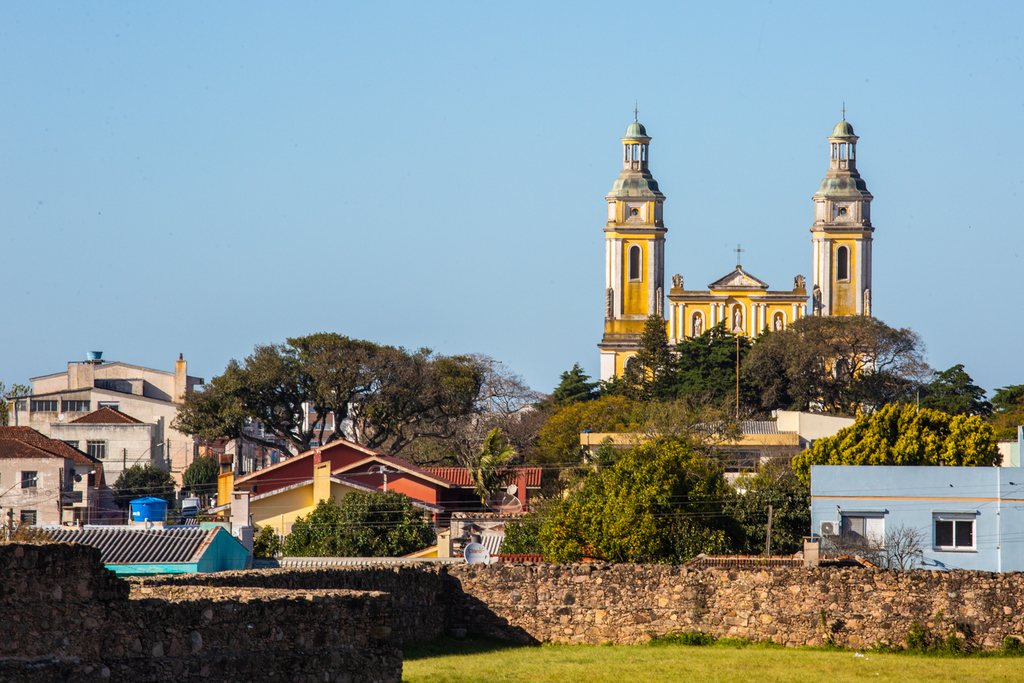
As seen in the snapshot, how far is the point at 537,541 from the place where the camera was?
88.7 feet

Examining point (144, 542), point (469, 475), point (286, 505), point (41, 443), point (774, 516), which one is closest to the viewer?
point (144, 542)

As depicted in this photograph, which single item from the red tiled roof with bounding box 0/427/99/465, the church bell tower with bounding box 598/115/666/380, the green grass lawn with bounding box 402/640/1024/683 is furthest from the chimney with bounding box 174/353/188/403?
the green grass lawn with bounding box 402/640/1024/683

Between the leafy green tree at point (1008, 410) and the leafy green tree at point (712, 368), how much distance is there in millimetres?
12459

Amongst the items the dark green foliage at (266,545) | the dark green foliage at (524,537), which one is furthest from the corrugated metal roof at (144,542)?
the dark green foliage at (266,545)

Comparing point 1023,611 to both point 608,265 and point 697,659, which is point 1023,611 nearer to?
point 697,659

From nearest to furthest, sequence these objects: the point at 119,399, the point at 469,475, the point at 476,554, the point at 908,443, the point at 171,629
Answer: the point at 171,629 < the point at 476,554 < the point at 469,475 < the point at 908,443 < the point at 119,399

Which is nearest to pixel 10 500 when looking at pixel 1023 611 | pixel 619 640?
pixel 619 640

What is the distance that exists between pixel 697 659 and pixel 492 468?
24848mm

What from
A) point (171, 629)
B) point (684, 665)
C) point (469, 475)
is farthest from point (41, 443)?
point (171, 629)

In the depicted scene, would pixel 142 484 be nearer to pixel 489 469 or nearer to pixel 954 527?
pixel 489 469

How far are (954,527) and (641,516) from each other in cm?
618

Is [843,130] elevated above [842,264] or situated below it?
above

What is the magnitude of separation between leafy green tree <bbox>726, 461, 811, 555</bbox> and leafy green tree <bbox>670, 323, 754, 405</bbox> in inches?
1635

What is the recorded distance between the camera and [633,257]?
112 meters
